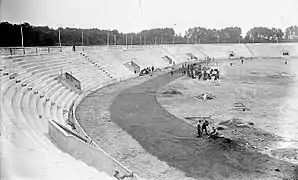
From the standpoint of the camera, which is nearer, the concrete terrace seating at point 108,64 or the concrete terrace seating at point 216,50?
the concrete terrace seating at point 108,64

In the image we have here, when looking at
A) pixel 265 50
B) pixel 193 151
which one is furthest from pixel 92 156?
pixel 265 50

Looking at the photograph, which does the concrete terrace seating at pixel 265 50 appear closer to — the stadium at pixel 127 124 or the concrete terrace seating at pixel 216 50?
the concrete terrace seating at pixel 216 50

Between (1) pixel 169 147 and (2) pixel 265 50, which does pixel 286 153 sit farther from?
(2) pixel 265 50

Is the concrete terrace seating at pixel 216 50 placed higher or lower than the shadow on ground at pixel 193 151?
higher

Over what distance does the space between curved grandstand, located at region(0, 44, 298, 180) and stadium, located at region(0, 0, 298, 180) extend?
0.03 metres

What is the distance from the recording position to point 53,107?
13781 mm

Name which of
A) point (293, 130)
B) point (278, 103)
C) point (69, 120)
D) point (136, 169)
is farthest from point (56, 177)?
point (278, 103)

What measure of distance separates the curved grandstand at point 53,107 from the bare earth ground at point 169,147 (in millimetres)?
828

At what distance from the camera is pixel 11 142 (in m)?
6.30

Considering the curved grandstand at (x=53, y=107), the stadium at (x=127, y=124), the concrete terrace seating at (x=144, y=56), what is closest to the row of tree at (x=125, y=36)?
the stadium at (x=127, y=124)

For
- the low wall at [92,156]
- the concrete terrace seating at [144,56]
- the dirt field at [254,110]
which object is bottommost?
the dirt field at [254,110]

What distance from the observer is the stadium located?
22.7 ft

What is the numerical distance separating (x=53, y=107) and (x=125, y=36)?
56687mm

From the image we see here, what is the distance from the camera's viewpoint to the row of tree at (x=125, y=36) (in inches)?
1152
